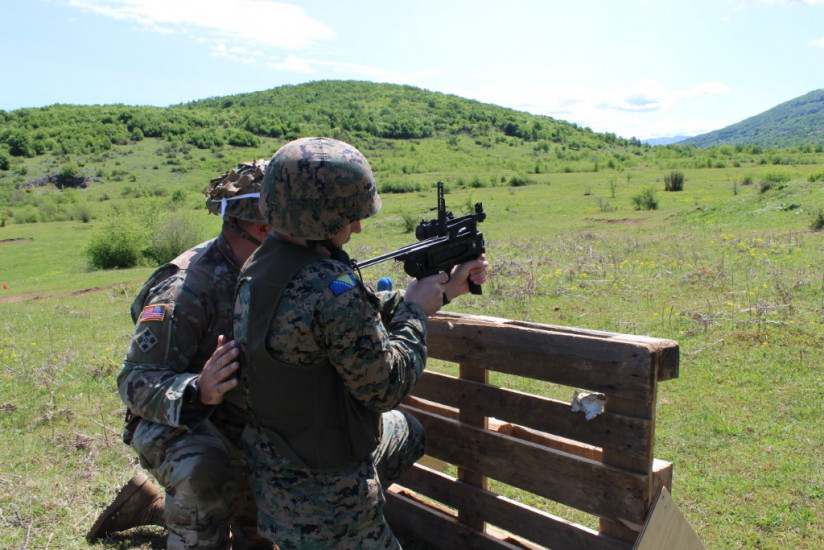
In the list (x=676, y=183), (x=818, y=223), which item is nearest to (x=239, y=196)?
(x=818, y=223)

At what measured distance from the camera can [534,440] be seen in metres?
3.77

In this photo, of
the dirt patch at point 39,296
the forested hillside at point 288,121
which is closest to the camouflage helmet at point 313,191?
the dirt patch at point 39,296

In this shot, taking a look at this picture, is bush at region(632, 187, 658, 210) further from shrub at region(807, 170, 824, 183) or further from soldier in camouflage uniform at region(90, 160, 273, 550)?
soldier in camouflage uniform at region(90, 160, 273, 550)

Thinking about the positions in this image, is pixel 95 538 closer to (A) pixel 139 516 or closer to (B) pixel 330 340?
(A) pixel 139 516

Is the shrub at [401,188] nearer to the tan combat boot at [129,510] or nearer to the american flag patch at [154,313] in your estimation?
the tan combat boot at [129,510]

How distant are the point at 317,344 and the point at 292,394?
236 millimetres

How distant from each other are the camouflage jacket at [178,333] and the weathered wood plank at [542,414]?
1.18 m

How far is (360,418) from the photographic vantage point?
8.97 feet

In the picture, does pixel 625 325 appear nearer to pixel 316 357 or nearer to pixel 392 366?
pixel 392 366

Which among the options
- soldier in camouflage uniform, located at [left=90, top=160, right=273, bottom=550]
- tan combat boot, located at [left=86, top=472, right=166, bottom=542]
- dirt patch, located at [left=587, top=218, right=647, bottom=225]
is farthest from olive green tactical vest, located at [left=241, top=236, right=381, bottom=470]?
dirt patch, located at [left=587, top=218, right=647, bottom=225]

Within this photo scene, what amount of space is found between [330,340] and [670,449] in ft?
13.4

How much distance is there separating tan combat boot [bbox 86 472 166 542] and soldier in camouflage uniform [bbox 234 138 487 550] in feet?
5.83

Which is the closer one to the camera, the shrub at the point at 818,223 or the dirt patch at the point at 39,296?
the shrub at the point at 818,223

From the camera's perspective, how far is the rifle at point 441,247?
3.18m
